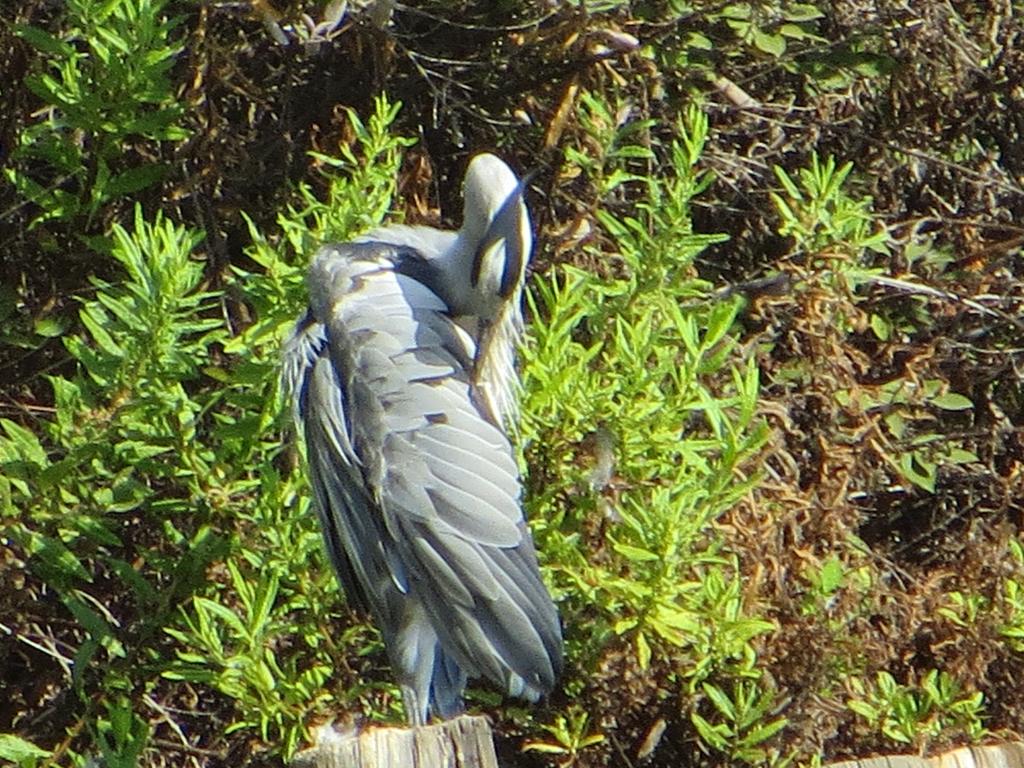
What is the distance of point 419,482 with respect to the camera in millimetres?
3201

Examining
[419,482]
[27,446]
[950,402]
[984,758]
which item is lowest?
[950,402]

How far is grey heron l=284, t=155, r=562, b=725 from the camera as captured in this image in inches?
124

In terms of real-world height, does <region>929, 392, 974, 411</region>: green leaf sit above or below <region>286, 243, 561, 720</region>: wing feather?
below

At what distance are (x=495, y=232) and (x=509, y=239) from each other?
0.03 metres

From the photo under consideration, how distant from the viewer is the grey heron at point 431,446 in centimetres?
315

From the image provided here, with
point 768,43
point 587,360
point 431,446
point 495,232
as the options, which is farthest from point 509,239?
point 768,43

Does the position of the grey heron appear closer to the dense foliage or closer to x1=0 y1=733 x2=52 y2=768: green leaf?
the dense foliage

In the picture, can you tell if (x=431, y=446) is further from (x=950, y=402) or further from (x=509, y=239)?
(x=950, y=402)

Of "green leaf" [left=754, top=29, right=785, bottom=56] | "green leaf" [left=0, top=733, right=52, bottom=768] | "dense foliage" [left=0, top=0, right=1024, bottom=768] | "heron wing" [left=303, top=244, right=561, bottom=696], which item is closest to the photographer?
"heron wing" [left=303, top=244, right=561, bottom=696]

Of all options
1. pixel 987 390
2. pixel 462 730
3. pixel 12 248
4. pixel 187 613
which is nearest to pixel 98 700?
pixel 187 613

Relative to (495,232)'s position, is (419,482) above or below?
below

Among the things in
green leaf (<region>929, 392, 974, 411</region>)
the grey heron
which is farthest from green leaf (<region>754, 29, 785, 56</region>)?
the grey heron

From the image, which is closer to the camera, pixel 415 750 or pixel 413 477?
pixel 415 750

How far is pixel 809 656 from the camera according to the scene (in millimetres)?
3822
